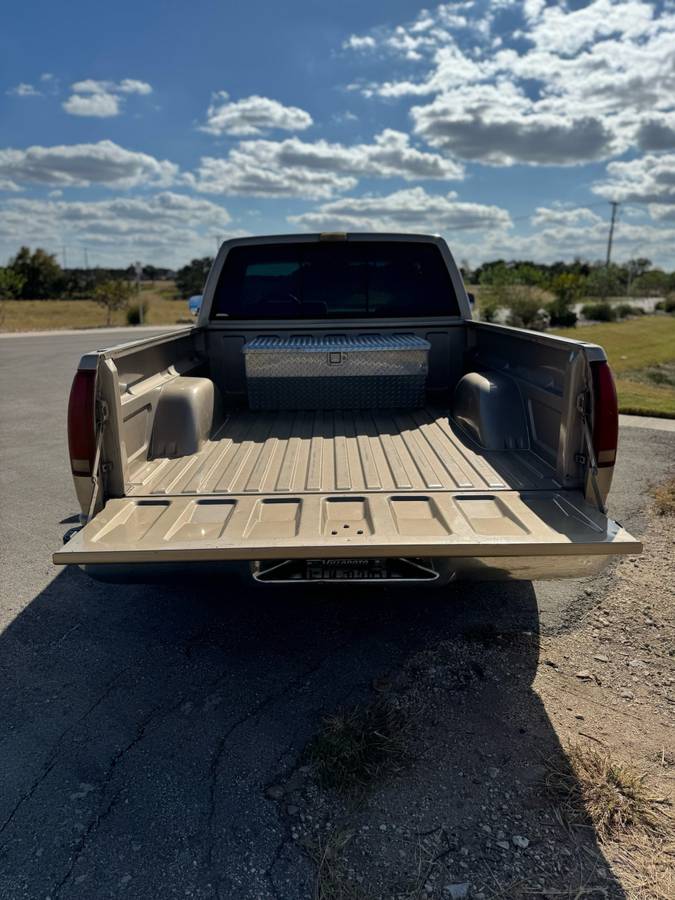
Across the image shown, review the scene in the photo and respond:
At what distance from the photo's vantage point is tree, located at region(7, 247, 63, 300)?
60719 mm

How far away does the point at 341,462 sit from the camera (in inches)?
144

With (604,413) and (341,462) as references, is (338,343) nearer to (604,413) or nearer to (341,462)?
(341,462)

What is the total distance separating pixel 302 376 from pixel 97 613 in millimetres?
1982

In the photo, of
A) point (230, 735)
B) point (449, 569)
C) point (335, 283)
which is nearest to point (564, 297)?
point (335, 283)

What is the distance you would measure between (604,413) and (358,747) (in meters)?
1.74

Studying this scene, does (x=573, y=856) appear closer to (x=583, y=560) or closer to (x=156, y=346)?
(x=583, y=560)

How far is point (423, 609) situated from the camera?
394cm

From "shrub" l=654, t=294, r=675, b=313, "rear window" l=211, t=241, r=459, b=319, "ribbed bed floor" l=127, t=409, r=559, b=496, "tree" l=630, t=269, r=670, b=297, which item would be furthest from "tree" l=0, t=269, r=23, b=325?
"tree" l=630, t=269, r=670, b=297

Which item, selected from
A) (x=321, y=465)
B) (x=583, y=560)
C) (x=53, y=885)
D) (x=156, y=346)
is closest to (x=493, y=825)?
(x=583, y=560)

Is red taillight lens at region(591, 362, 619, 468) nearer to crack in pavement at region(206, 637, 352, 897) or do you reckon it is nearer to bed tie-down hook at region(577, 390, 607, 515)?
bed tie-down hook at region(577, 390, 607, 515)

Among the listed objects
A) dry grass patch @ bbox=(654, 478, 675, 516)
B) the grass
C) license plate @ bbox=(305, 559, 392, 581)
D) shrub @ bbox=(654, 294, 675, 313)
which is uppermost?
license plate @ bbox=(305, 559, 392, 581)

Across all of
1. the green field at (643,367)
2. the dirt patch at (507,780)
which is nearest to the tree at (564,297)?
the green field at (643,367)

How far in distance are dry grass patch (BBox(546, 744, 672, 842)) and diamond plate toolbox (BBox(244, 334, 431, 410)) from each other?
2.63 metres

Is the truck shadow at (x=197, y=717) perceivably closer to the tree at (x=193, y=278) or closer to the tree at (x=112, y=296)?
the tree at (x=112, y=296)
